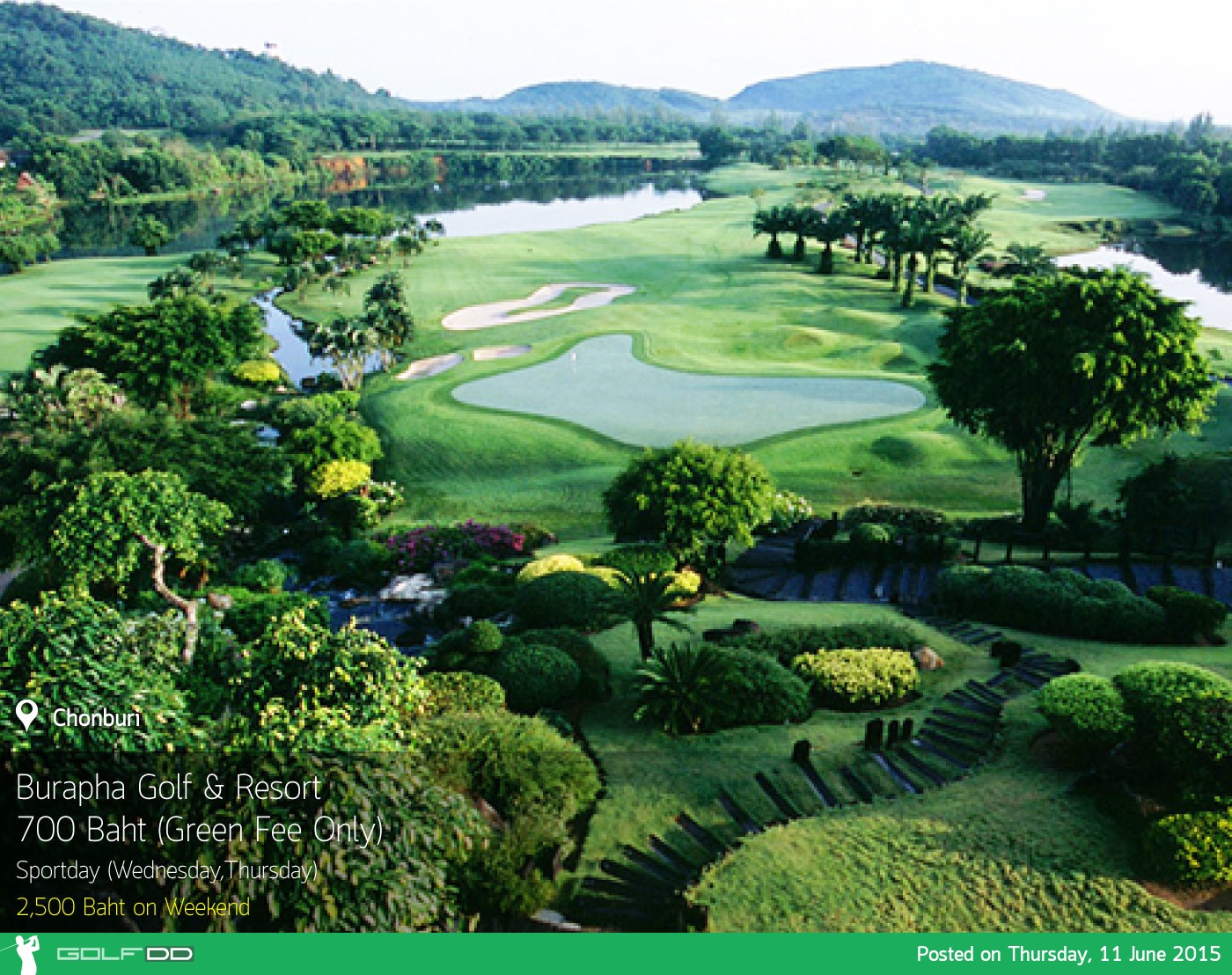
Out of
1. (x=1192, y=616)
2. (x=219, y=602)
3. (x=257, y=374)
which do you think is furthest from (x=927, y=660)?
(x=257, y=374)

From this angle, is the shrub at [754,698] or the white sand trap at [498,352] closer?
the shrub at [754,698]

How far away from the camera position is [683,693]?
2150 cm

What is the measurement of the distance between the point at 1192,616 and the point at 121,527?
3282 centimetres

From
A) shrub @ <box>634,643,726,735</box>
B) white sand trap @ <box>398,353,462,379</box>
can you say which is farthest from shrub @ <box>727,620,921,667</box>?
white sand trap @ <box>398,353,462,379</box>

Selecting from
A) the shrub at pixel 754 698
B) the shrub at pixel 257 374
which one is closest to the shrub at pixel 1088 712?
the shrub at pixel 754 698

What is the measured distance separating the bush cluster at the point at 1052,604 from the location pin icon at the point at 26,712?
26684 millimetres

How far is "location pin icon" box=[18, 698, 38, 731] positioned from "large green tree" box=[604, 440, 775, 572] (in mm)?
24007

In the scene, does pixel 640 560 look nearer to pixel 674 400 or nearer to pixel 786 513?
pixel 786 513

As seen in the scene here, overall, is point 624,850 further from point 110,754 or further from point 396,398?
point 396,398

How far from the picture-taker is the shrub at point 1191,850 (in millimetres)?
14582

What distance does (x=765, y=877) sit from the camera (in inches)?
601

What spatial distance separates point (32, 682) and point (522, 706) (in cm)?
1253

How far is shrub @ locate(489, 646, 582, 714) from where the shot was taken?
22.9 metres

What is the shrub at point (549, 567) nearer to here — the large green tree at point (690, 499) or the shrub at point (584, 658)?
the large green tree at point (690, 499)
